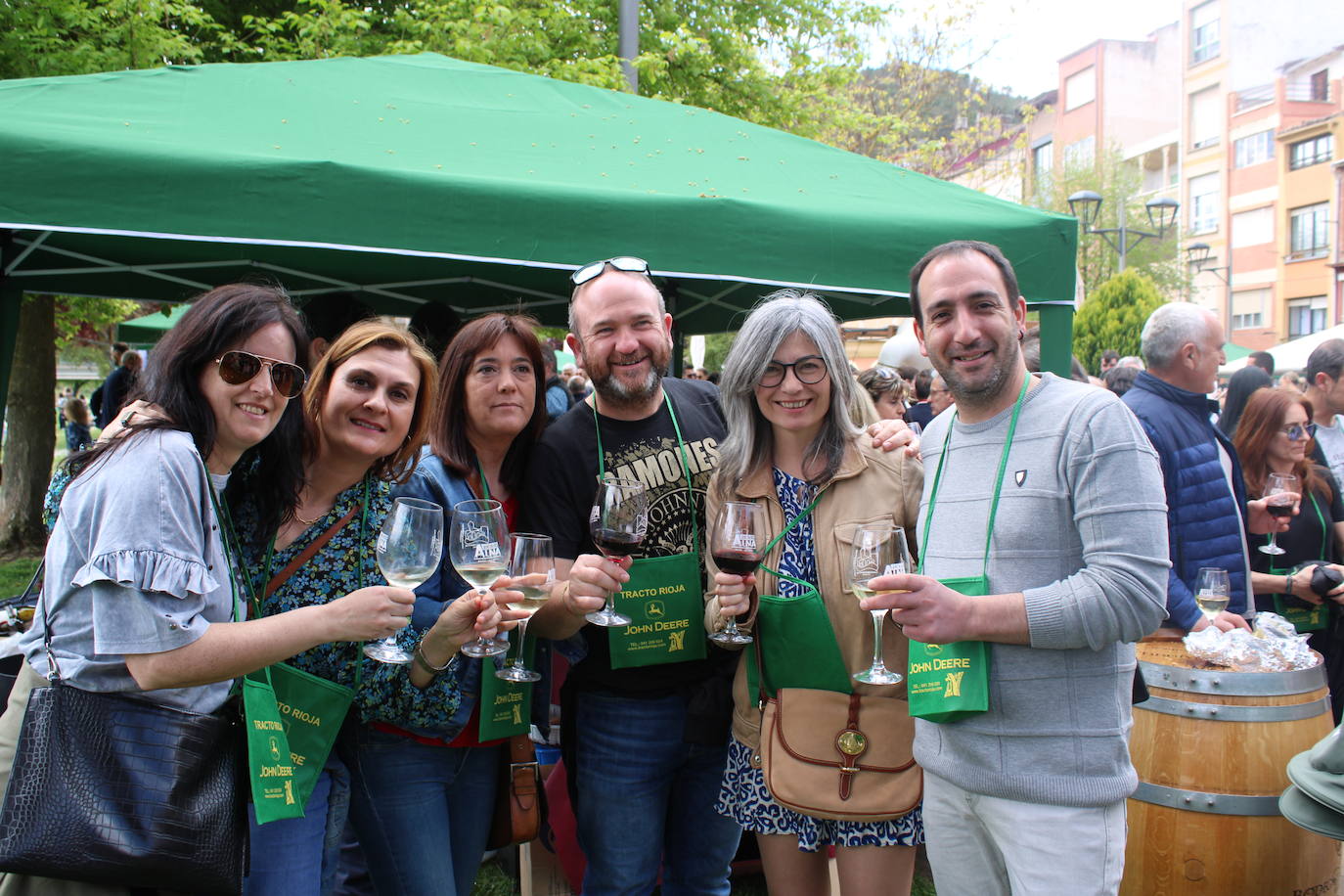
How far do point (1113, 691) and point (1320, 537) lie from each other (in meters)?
3.70

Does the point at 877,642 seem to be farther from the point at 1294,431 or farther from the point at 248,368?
the point at 1294,431

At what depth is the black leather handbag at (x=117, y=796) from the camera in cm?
Answer: 157

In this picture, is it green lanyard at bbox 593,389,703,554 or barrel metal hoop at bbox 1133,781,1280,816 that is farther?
barrel metal hoop at bbox 1133,781,1280,816

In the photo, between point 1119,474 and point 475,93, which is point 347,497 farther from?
point 475,93

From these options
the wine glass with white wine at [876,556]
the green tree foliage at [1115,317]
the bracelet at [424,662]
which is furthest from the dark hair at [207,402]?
the green tree foliage at [1115,317]

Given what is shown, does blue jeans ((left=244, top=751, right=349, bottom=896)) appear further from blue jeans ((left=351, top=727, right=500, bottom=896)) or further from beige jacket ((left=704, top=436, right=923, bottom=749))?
beige jacket ((left=704, top=436, right=923, bottom=749))

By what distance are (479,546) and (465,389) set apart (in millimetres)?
761

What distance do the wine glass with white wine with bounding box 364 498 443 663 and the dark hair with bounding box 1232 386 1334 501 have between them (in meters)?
4.34

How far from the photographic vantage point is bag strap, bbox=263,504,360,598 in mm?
2090

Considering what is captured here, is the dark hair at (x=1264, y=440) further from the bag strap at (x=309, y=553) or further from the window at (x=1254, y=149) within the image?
the window at (x=1254, y=149)

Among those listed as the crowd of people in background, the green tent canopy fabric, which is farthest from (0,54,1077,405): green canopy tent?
the crowd of people in background

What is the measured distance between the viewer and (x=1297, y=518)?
184 inches

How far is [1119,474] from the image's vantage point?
183cm

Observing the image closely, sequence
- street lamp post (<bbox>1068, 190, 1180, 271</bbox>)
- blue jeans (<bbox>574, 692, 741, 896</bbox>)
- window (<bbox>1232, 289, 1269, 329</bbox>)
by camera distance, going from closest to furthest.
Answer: blue jeans (<bbox>574, 692, 741, 896</bbox>) → street lamp post (<bbox>1068, 190, 1180, 271</bbox>) → window (<bbox>1232, 289, 1269, 329</bbox>)
